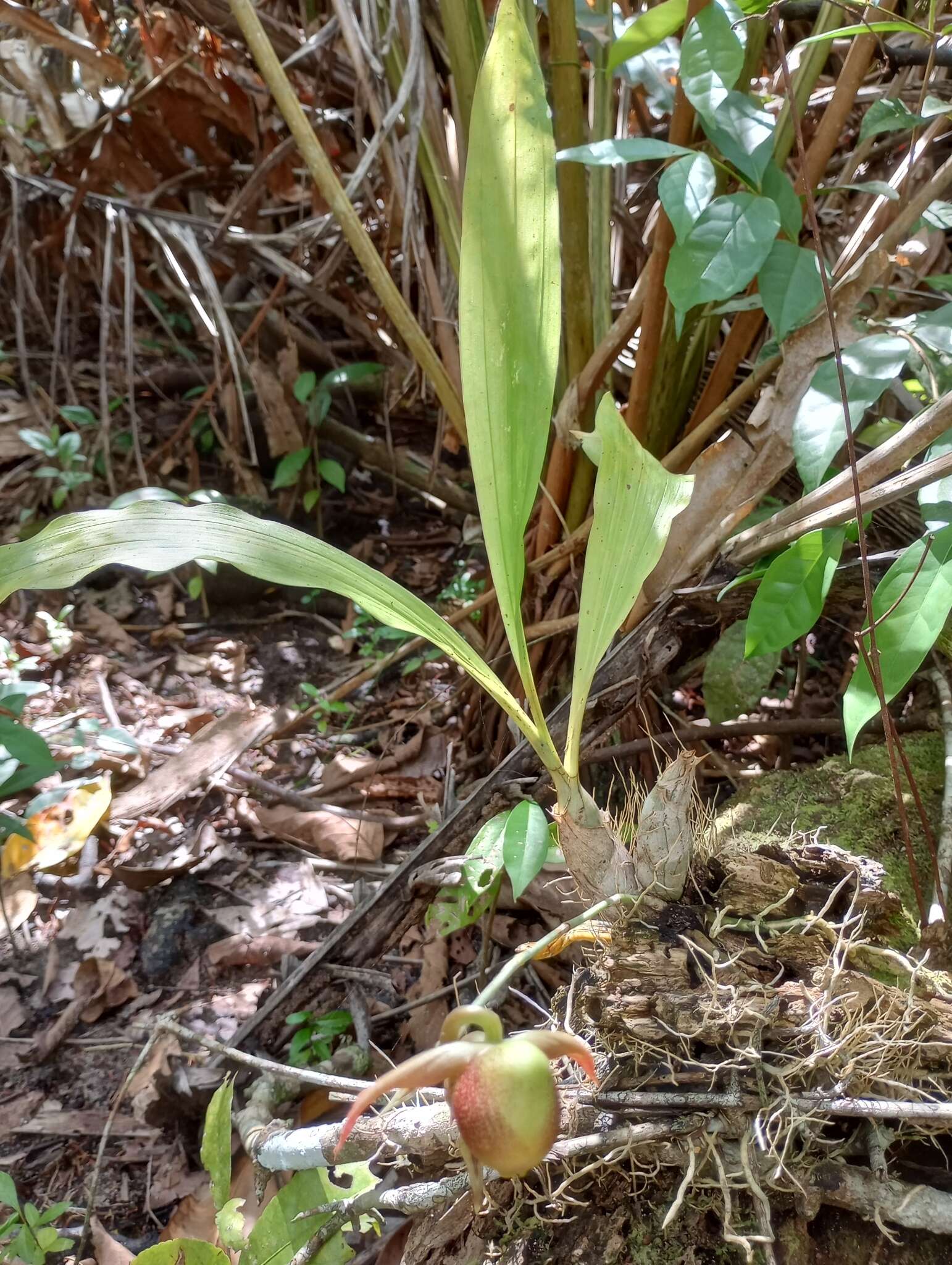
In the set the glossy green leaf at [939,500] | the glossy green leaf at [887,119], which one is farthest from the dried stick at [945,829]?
the glossy green leaf at [887,119]

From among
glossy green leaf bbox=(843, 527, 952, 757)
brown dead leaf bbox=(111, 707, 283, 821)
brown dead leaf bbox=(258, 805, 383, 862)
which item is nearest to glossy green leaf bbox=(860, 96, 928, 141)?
glossy green leaf bbox=(843, 527, 952, 757)

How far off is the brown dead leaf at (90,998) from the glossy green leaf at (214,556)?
692 millimetres

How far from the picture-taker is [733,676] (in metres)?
0.89

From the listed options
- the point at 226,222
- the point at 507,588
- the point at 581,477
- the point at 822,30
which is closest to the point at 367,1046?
the point at 507,588

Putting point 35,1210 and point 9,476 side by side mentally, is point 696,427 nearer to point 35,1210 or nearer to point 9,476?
point 35,1210

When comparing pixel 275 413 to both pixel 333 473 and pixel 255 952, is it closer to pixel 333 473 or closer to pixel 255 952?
pixel 333 473

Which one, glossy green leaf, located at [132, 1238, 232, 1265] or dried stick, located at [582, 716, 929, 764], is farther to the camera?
dried stick, located at [582, 716, 929, 764]

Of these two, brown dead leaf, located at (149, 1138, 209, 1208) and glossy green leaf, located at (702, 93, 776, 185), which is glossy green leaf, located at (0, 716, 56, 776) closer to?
brown dead leaf, located at (149, 1138, 209, 1208)

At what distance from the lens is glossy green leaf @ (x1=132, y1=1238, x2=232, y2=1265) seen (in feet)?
1.90

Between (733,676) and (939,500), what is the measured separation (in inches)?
12.7

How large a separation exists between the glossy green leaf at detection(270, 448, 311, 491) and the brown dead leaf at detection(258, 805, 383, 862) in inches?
31.4

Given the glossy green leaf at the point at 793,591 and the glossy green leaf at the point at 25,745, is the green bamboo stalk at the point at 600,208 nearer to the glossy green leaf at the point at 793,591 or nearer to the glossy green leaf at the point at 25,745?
the glossy green leaf at the point at 793,591

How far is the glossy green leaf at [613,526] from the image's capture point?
57 cm

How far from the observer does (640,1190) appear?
0.54 metres
